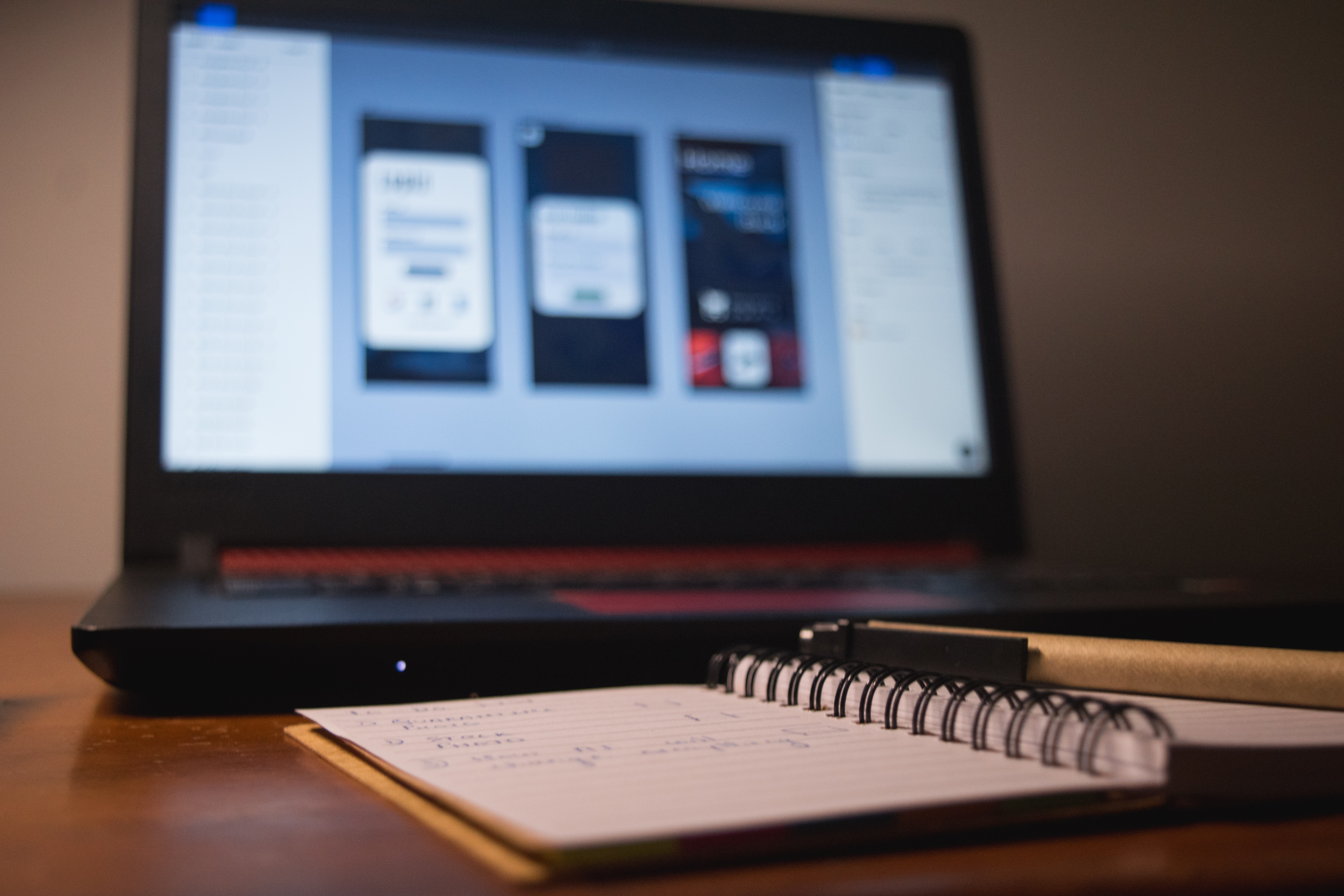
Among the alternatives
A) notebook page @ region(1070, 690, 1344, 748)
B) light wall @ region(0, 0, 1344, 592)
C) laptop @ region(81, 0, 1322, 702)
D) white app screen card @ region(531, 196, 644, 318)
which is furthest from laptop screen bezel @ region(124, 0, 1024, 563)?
notebook page @ region(1070, 690, 1344, 748)

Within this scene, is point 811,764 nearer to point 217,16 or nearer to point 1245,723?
point 1245,723

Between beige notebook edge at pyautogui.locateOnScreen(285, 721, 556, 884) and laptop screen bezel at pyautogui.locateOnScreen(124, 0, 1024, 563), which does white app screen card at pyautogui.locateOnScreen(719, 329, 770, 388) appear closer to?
laptop screen bezel at pyautogui.locateOnScreen(124, 0, 1024, 563)

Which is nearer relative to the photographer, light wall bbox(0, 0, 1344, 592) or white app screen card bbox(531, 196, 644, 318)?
white app screen card bbox(531, 196, 644, 318)

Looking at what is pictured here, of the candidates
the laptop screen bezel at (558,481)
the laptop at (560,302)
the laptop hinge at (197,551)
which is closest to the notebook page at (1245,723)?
the laptop at (560,302)

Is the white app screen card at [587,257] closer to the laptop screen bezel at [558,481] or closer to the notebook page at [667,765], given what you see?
the laptop screen bezel at [558,481]

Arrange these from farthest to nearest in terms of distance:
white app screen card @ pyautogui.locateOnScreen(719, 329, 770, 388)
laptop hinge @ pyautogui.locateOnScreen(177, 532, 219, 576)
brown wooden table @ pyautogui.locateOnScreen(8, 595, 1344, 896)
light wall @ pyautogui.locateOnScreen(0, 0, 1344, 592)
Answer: light wall @ pyautogui.locateOnScreen(0, 0, 1344, 592), white app screen card @ pyautogui.locateOnScreen(719, 329, 770, 388), laptop hinge @ pyautogui.locateOnScreen(177, 532, 219, 576), brown wooden table @ pyautogui.locateOnScreen(8, 595, 1344, 896)

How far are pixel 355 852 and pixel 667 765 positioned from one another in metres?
0.08

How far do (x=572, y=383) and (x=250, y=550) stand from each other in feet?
0.79

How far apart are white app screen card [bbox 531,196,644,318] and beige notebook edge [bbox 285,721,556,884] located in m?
0.43

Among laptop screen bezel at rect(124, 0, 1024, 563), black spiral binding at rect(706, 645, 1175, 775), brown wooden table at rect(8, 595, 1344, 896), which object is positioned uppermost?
laptop screen bezel at rect(124, 0, 1024, 563)

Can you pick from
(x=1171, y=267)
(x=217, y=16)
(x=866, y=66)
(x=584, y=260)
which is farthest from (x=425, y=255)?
(x=1171, y=267)

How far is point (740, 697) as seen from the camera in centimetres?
37

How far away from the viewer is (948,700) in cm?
29

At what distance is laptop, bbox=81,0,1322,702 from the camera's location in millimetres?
673
